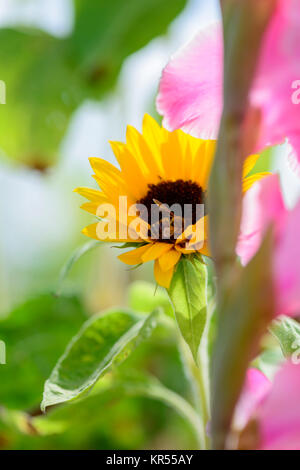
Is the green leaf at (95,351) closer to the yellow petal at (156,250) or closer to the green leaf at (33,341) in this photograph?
the yellow petal at (156,250)

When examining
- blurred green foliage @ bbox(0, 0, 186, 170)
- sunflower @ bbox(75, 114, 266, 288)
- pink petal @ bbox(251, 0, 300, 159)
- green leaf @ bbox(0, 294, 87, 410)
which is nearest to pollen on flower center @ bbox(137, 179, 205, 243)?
sunflower @ bbox(75, 114, 266, 288)

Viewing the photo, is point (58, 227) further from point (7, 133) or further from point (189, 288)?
point (189, 288)

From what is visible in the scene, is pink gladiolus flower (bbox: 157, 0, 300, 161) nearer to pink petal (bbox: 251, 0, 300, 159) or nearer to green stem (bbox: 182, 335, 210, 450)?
pink petal (bbox: 251, 0, 300, 159)

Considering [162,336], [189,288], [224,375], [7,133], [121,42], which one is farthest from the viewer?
[7,133]

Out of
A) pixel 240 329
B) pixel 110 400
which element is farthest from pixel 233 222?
pixel 110 400

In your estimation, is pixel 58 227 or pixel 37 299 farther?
pixel 58 227

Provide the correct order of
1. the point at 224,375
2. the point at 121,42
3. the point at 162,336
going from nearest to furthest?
1. the point at 224,375
2. the point at 162,336
3. the point at 121,42

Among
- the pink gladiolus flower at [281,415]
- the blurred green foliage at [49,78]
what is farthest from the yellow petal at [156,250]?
the blurred green foliage at [49,78]
